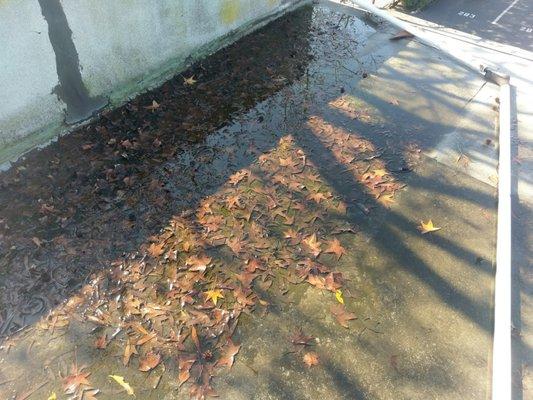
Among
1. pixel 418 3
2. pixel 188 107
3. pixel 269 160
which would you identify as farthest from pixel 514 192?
pixel 418 3

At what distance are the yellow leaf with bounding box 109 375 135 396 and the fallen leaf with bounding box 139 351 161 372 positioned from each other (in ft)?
0.54

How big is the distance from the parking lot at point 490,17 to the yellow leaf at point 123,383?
15.0m

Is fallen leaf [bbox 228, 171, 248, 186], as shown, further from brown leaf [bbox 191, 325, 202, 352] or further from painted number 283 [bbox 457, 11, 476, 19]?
painted number 283 [bbox 457, 11, 476, 19]

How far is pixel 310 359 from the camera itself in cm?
356

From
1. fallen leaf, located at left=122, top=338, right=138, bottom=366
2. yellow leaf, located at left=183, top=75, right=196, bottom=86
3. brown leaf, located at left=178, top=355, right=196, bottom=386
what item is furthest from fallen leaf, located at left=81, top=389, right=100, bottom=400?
yellow leaf, located at left=183, top=75, right=196, bottom=86

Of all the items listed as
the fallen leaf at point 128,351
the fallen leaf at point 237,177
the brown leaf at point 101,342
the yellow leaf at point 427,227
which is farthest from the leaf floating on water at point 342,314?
the brown leaf at point 101,342

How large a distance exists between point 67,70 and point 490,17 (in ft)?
51.0

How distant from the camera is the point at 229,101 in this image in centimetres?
649

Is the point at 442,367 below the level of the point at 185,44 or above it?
below

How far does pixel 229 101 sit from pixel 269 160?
166cm

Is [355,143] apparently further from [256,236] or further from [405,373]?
[405,373]

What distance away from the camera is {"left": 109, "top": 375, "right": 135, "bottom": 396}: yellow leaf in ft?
10.9

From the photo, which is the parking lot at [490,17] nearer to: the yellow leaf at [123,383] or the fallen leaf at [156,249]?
the fallen leaf at [156,249]

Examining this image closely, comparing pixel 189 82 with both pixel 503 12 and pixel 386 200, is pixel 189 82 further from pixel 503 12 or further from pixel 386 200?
pixel 503 12
